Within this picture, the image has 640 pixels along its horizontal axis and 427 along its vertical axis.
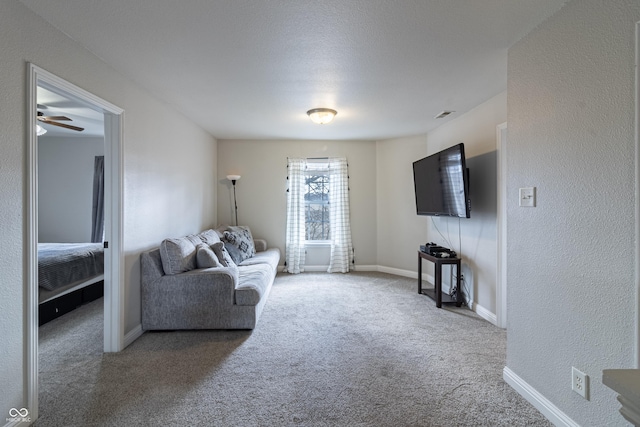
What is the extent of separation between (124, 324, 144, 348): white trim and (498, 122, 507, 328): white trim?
3.48m

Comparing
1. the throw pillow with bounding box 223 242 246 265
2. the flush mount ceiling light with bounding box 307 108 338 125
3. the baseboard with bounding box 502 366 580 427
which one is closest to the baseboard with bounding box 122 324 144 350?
the throw pillow with bounding box 223 242 246 265

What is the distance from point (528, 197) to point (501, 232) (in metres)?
1.31

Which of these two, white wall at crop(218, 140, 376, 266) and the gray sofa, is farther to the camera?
white wall at crop(218, 140, 376, 266)

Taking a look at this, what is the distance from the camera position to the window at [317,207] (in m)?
5.52

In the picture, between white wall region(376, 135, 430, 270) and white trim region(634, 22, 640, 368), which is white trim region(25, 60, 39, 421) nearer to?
white trim region(634, 22, 640, 368)

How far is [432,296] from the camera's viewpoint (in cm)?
391

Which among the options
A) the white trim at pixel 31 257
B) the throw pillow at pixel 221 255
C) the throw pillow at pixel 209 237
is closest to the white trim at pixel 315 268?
the throw pillow at pixel 209 237

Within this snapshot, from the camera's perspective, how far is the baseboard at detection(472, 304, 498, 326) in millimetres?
3154

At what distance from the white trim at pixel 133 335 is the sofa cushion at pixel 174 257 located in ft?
1.83

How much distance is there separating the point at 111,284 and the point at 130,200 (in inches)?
28.0

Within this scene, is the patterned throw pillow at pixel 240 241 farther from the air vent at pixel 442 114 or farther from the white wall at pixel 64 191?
the air vent at pixel 442 114

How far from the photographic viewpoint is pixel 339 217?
17.5ft

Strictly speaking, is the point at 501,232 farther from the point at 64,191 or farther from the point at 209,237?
the point at 64,191

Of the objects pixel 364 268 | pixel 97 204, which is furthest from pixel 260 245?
pixel 97 204
